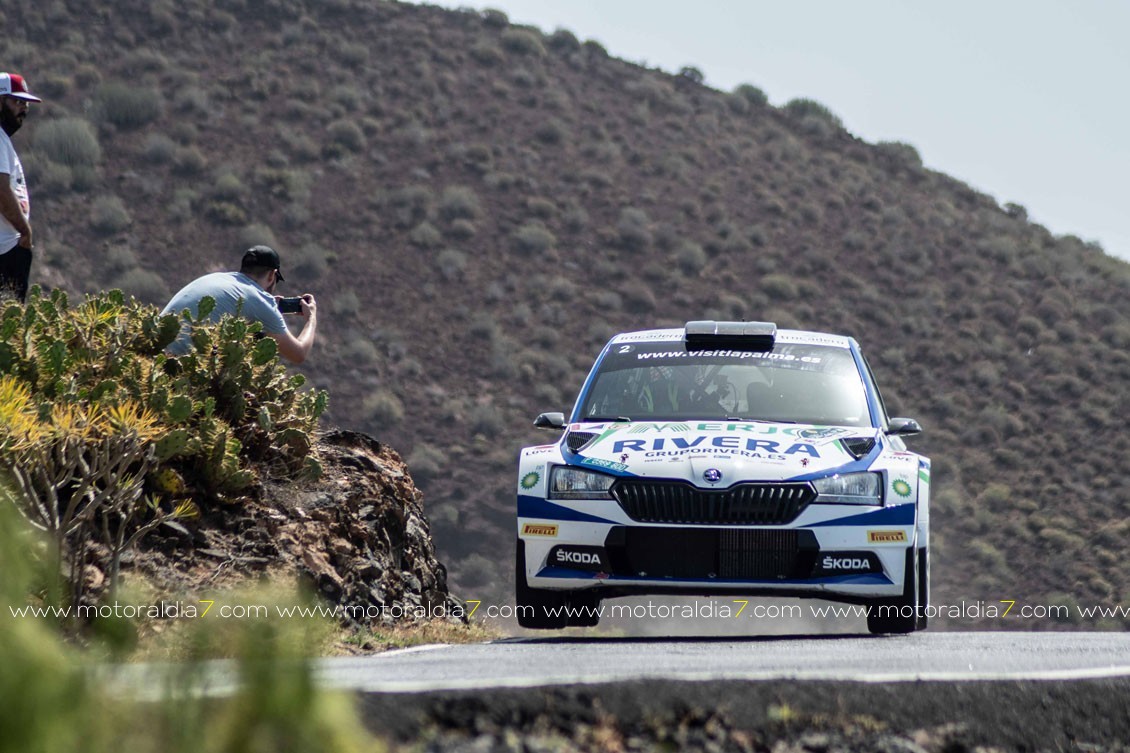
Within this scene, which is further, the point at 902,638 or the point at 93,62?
the point at 93,62

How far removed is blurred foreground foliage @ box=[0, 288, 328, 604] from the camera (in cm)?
774

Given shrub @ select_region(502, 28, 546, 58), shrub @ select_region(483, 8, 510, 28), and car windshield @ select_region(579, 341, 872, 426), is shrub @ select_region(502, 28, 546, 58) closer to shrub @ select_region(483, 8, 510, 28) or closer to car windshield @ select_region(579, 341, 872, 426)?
shrub @ select_region(483, 8, 510, 28)

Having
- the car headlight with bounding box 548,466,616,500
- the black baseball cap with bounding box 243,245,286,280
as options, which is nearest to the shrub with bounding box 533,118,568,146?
the black baseball cap with bounding box 243,245,286,280

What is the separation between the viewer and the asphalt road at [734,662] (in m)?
5.67

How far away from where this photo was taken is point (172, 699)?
3383mm

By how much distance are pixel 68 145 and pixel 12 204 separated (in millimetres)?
35023

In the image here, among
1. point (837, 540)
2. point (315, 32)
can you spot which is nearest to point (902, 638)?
point (837, 540)

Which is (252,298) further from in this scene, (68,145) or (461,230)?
(68,145)

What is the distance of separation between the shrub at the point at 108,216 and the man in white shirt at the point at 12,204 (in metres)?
31.4

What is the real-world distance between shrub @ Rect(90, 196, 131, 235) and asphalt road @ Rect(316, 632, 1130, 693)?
34145 millimetres

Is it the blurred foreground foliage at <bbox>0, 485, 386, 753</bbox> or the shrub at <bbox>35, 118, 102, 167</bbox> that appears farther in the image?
the shrub at <bbox>35, 118, 102, 167</bbox>

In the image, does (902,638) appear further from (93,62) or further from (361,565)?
(93,62)

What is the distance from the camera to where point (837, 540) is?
29.3ft

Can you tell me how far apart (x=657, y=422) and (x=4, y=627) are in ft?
23.4
